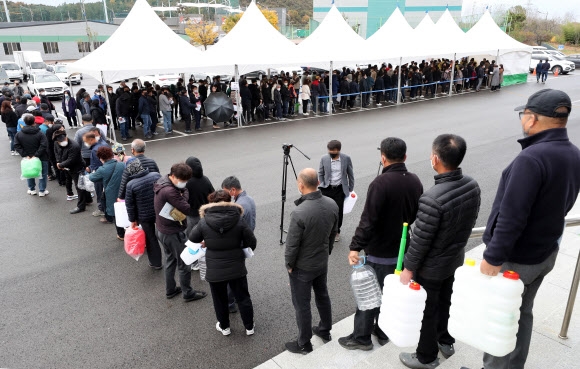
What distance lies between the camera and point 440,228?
3.03 metres

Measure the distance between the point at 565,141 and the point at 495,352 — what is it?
58.2 inches

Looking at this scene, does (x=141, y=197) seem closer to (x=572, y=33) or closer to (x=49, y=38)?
(x=49, y=38)

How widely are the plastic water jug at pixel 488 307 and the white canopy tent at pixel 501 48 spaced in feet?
76.2

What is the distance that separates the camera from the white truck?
33.1 metres

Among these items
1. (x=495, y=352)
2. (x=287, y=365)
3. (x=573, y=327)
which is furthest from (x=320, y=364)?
(x=573, y=327)

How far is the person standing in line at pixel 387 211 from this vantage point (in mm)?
3410

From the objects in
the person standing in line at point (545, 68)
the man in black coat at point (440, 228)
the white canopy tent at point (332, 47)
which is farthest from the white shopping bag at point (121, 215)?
the person standing in line at point (545, 68)

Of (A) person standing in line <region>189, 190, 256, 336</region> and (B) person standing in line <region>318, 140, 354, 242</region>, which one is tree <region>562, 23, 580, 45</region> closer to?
(B) person standing in line <region>318, 140, 354, 242</region>

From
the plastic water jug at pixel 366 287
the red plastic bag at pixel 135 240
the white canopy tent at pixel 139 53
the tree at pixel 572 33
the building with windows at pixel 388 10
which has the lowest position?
the red plastic bag at pixel 135 240

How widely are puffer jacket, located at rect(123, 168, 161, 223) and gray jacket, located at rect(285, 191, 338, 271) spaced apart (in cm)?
251

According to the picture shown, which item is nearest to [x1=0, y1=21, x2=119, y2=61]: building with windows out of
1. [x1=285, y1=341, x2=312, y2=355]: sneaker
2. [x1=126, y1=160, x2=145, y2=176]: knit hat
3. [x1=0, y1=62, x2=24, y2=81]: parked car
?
[x1=0, y1=62, x2=24, y2=81]: parked car

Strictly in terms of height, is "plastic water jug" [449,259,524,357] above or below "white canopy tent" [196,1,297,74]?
below

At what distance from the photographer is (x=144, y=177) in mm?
5336

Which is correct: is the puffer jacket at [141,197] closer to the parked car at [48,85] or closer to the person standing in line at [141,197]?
the person standing in line at [141,197]
